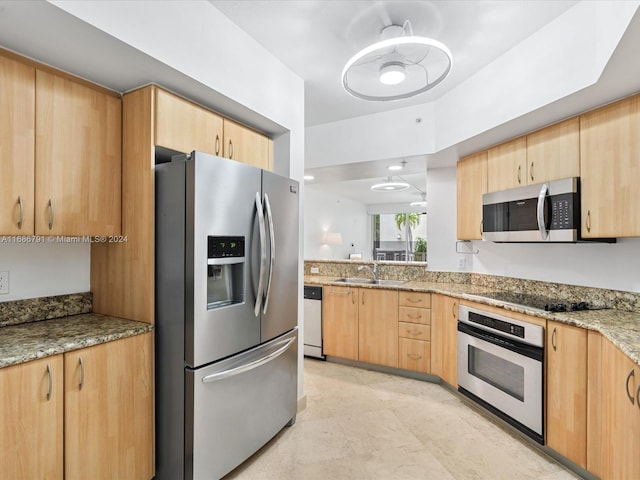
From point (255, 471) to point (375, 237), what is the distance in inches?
343

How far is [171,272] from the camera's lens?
1.77 meters

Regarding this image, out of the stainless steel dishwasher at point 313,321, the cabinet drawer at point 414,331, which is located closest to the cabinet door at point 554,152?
the cabinet drawer at point 414,331

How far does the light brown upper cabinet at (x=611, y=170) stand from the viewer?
196 cm

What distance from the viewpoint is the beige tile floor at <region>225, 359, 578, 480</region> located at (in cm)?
200

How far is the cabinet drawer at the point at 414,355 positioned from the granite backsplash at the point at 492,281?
0.81m

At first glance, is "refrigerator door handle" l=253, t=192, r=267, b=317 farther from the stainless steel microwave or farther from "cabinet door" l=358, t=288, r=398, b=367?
the stainless steel microwave

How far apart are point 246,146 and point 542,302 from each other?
238 cm

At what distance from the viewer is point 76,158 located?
68.7 inches

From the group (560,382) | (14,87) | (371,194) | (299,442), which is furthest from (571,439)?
(371,194)

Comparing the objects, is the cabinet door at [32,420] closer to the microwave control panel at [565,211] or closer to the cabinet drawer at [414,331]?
the cabinet drawer at [414,331]

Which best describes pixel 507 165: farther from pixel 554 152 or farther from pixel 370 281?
pixel 370 281

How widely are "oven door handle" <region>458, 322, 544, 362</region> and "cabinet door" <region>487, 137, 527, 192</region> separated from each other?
1169 millimetres

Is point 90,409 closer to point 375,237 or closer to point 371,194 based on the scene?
point 371,194

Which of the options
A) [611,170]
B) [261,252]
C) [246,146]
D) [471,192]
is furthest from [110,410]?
[471,192]
